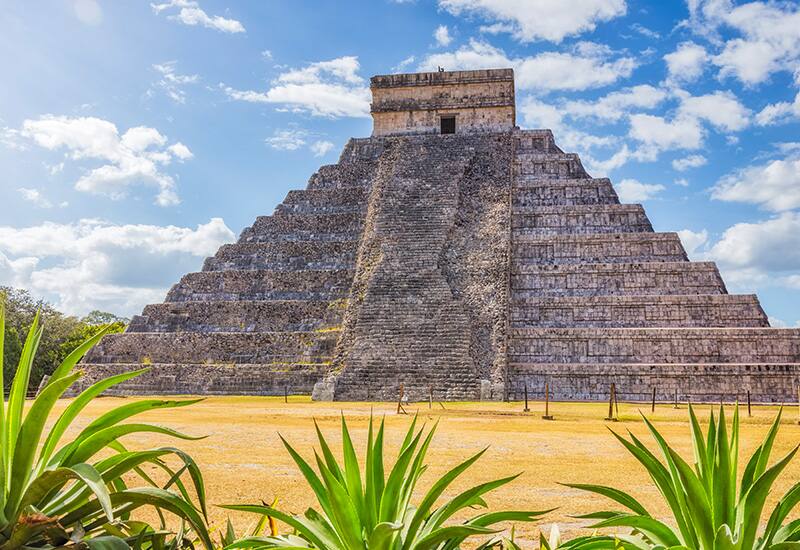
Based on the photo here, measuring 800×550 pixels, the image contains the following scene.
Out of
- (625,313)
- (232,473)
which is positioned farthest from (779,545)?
(625,313)

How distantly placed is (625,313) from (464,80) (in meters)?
12.9

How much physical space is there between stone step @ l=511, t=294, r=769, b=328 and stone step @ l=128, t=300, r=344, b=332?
551 cm

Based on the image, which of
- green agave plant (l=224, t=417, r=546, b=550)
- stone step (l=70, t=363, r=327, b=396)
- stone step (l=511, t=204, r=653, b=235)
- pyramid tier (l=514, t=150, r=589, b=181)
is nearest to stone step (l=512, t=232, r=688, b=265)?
stone step (l=511, t=204, r=653, b=235)

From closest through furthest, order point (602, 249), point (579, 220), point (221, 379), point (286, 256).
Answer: point (221, 379), point (602, 249), point (579, 220), point (286, 256)

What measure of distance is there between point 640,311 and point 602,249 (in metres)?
2.61

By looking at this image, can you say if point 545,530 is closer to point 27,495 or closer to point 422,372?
point 27,495

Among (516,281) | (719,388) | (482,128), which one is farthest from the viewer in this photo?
(482,128)

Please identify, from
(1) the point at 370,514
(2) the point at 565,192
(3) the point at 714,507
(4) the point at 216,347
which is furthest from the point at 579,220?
(1) the point at 370,514

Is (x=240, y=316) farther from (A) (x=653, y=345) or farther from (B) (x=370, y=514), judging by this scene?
(B) (x=370, y=514)

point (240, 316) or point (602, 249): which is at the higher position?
point (602, 249)

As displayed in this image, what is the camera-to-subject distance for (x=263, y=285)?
75.9 ft

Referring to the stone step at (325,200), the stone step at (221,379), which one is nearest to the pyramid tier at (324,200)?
the stone step at (325,200)

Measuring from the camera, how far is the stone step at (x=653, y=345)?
17.9 m

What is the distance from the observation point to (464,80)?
94.2 ft
